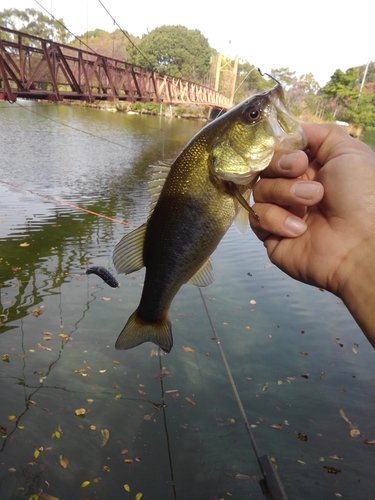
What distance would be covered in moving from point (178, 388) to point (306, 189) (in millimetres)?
4299

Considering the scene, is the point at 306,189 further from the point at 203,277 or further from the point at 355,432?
the point at 355,432

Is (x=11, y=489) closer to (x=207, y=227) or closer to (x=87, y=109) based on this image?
(x=207, y=227)

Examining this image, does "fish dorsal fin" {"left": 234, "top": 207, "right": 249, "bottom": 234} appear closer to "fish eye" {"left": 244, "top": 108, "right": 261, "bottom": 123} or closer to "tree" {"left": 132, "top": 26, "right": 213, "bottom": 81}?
"fish eye" {"left": 244, "top": 108, "right": 261, "bottom": 123}

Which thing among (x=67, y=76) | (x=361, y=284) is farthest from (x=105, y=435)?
(x=67, y=76)

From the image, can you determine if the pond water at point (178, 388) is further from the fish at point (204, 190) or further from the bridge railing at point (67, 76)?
the bridge railing at point (67, 76)

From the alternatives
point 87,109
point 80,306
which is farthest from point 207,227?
point 87,109

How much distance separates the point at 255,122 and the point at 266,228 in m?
0.72

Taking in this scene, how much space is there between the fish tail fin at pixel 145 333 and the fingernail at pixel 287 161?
1.31 metres

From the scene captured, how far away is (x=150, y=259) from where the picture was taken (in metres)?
2.33

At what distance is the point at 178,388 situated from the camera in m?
5.57

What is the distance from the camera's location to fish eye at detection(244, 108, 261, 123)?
204 cm

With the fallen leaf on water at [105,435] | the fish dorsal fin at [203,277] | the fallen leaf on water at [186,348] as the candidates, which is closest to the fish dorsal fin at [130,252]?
the fish dorsal fin at [203,277]

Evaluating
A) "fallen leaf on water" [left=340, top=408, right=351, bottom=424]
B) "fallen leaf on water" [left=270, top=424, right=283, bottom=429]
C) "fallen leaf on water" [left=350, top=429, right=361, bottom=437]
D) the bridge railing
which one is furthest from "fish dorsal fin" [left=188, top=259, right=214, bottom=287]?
the bridge railing

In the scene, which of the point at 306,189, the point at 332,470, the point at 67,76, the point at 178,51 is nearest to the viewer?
the point at 306,189
